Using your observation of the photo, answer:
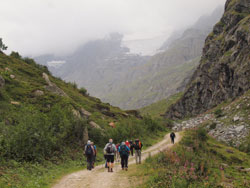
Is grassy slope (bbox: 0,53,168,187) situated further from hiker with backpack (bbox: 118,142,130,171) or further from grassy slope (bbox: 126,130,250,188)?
grassy slope (bbox: 126,130,250,188)

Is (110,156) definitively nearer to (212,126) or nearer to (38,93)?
(38,93)

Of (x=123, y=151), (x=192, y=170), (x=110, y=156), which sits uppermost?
(x=123, y=151)

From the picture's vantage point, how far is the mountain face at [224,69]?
5969 centimetres

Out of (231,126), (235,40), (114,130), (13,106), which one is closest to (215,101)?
(235,40)

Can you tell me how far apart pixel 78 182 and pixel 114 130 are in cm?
1979

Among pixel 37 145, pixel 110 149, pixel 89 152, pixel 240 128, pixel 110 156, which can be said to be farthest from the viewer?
pixel 240 128

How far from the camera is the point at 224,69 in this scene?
70438mm

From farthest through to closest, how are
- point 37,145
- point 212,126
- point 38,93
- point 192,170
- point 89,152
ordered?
point 212,126, point 38,93, point 89,152, point 37,145, point 192,170

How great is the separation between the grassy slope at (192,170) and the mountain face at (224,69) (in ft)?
106

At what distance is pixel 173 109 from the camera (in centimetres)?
11025

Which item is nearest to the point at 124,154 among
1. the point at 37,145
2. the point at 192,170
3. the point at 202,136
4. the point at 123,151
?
the point at 123,151

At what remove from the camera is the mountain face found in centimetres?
5969

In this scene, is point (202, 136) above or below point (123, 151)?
above

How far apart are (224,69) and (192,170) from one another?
67.7m
